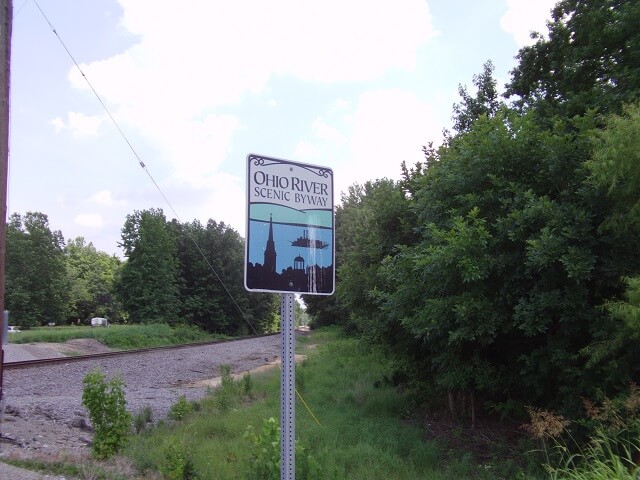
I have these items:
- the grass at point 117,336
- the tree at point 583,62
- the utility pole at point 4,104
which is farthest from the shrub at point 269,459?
the grass at point 117,336

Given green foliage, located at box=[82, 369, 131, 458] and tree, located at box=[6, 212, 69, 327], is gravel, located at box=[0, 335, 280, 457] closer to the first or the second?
green foliage, located at box=[82, 369, 131, 458]

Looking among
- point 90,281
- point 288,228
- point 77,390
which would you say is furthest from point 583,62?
point 90,281

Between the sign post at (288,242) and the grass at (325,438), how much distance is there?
103 inches

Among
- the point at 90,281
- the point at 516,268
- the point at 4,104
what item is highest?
the point at 90,281

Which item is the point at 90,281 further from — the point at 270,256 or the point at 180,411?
the point at 270,256

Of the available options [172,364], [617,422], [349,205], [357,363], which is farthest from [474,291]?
[349,205]

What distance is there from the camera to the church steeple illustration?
11.1 ft

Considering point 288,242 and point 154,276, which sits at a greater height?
point 154,276

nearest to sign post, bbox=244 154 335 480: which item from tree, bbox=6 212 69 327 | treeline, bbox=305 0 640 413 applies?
treeline, bbox=305 0 640 413

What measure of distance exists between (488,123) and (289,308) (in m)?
6.67

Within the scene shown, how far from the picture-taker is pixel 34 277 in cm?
7281

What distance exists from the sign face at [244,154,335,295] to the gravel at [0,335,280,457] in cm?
650

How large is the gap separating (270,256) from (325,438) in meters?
6.23

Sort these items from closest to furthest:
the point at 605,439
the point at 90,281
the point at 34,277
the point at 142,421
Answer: the point at 605,439 → the point at 142,421 → the point at 34,277 → the point at 90,281
